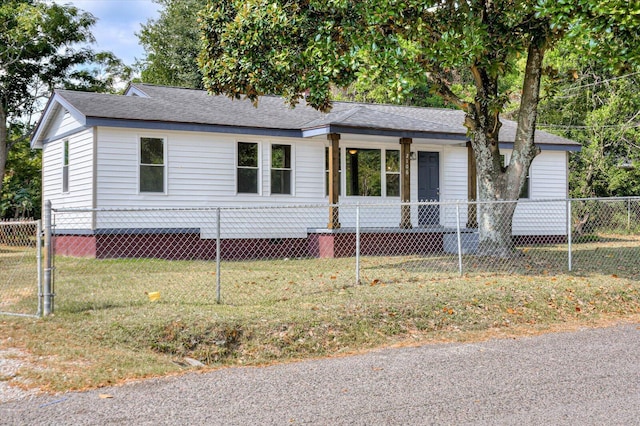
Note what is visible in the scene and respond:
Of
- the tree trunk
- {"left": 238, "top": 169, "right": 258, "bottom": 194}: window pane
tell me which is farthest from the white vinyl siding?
{"left": 238, "top": 169, "right": 258, "bottom": 194}: window pane

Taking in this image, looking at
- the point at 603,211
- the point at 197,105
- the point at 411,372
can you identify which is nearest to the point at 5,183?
the point at 197,105

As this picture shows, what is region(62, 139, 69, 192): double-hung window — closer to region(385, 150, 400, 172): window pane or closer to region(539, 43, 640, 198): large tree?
region(385, 150, 400, 172): window pane

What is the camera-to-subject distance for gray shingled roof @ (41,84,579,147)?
50.9 feet

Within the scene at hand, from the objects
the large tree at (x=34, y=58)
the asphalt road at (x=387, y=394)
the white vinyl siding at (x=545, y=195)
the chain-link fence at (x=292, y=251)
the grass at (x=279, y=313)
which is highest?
the large tree at (x=34, y=58)

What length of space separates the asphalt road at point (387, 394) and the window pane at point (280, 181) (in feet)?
35.6

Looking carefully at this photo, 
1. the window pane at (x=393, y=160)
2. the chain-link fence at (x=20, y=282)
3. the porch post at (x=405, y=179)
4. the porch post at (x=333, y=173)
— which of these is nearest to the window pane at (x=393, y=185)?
the window pane at (x=393, y=160)

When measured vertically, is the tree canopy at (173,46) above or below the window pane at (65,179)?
above

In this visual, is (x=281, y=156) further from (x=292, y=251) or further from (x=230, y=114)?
(x=292, y=251)

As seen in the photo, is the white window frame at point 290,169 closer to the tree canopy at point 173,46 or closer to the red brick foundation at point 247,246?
the red brick foundation at point 247,246

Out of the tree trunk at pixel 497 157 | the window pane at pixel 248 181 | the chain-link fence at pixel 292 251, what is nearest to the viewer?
the chain-link fence at pixel 292 251

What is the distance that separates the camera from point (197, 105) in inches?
689

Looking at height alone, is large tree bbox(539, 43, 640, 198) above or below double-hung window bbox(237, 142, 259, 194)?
above

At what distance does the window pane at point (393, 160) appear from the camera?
18281 mm

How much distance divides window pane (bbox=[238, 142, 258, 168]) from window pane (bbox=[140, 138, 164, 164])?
208 cm
